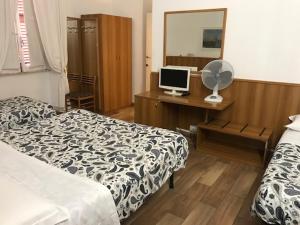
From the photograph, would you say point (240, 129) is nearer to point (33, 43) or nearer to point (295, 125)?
point (295, 125)

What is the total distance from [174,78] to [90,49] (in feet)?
6.22

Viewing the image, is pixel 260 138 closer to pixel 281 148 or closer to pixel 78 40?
pixel 281 148

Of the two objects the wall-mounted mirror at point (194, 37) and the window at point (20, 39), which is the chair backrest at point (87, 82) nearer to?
the window at point (20, 39)

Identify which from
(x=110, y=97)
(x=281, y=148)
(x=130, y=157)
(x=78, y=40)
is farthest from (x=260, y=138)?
(x=78, y=40)

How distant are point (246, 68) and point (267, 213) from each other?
2041 millimetres

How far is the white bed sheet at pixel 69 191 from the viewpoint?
1.38 metres

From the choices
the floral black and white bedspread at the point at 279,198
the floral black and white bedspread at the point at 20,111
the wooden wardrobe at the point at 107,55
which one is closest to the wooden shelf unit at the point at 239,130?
the floral black and white bedspread at the point at 279,198

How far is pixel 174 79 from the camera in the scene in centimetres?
362

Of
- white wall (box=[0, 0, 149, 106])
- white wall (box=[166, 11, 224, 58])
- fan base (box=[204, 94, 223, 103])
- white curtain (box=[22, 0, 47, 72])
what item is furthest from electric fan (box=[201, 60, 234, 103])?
white curtain (box=[22, 0, 47, 72])

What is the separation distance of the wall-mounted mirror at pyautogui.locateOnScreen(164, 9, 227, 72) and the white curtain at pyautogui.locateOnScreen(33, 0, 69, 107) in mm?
1602

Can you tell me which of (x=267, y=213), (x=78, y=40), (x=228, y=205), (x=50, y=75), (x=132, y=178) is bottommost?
(x=228, y=205)

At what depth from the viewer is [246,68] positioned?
126 inches

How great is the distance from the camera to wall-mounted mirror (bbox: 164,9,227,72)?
3297 millimetres

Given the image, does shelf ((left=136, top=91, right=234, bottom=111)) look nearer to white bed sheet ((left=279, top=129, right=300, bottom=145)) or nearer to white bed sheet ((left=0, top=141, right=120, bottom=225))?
white bed sheet ((left=279, top=129, right=300, bottom=145))
